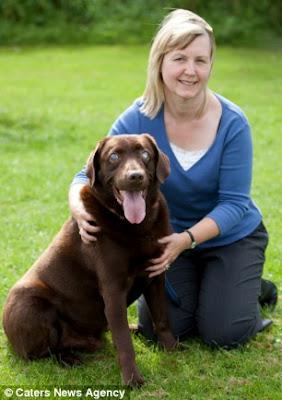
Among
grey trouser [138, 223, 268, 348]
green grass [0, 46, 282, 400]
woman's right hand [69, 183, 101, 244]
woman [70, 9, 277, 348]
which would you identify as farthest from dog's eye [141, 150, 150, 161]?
green grass [0, 46, 282, 400]

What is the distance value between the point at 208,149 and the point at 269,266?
4.29 feet

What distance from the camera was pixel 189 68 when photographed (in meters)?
3.85

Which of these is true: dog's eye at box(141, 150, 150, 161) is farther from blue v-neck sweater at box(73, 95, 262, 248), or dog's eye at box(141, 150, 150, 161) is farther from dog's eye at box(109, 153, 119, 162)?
blue v-neck sweater at box(73, 95, 262, 248)

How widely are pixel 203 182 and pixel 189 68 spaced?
604 millimetres

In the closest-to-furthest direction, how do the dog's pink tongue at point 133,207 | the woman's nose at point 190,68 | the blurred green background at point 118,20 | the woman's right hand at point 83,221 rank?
the dog's pink tongue at point 133,207, the woman's right hand at point 83,221, the woman's nose at point 190,68, the blurred green background at point 118,20

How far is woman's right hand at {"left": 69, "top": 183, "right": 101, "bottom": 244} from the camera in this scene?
3.50 m

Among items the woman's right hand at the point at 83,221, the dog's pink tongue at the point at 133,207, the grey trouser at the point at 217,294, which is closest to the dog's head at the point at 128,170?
the dog's pink tongue at the point at 133,207

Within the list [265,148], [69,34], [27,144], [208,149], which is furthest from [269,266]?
[69,34]

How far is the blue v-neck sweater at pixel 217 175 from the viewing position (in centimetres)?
392

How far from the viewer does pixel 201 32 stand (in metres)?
3.87

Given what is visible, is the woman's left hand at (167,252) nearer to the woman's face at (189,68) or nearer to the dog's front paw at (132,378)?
the dog's front paw at (132,378)

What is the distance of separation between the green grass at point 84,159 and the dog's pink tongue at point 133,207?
2.57 feet

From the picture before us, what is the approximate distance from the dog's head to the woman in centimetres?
35

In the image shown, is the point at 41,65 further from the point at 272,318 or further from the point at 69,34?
the point at 272,318
